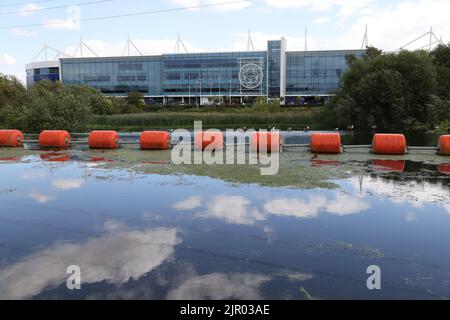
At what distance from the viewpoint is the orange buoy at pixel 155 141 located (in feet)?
60.6

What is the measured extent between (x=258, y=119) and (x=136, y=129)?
43.9 feet

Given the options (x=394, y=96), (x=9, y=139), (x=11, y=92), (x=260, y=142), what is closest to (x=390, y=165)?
(x=260, y=142)

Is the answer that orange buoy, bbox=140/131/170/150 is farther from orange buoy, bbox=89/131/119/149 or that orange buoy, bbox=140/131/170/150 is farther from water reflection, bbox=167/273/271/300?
water reflection, bbox=167/273/271/300

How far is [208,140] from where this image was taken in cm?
1750

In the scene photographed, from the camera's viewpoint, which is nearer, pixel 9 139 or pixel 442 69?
pixel 9 139

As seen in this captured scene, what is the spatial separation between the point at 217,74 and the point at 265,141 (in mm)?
88105

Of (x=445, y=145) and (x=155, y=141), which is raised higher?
(x=155, y=141)

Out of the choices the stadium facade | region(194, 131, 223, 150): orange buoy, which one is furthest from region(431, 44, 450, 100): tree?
the stadium facade

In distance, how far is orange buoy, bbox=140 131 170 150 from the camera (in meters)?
18.5

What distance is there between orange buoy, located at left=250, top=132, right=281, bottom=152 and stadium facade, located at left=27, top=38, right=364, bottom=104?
272 ft

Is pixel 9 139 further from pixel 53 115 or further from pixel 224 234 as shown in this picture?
pixel 224 234

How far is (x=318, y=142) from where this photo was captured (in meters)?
17.2

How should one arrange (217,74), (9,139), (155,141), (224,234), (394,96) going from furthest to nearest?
(217,74) → (394,96) → (9,139) → (155,141) → (224,234)
